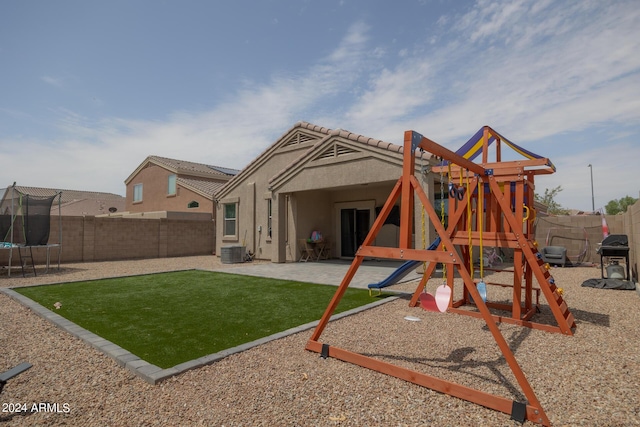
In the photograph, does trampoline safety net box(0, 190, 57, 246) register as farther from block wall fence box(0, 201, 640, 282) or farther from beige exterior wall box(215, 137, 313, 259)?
Answer: beige exterior wall box(215, 137, 313, 259)

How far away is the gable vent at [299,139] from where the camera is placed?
48.8ft

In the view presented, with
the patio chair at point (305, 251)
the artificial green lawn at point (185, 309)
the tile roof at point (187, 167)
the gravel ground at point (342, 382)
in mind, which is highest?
the tile roof at point (187, 167)

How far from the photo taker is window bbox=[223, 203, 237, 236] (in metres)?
17.1

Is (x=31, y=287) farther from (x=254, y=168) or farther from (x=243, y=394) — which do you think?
(x=254, y=168)

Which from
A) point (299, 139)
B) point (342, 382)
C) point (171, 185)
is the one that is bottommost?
point (342, 382)

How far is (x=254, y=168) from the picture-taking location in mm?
16141

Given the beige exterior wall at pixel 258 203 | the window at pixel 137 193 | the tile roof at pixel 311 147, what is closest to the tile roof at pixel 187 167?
the window at pixel 137 193

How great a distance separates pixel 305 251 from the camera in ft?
47.4

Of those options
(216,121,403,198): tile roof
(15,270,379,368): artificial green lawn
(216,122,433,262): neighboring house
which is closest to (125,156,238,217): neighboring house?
(216,121,403,198): tile roof

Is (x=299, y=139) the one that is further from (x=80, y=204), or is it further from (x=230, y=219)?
(x=80, y=204)

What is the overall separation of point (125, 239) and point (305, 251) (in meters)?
8.49

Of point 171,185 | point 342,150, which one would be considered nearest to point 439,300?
point 342,150

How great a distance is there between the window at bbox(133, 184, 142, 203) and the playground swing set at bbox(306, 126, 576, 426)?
2801 centimetres

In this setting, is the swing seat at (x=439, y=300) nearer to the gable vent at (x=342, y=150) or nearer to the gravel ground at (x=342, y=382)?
the gravel ground at (x=342, y=382)
